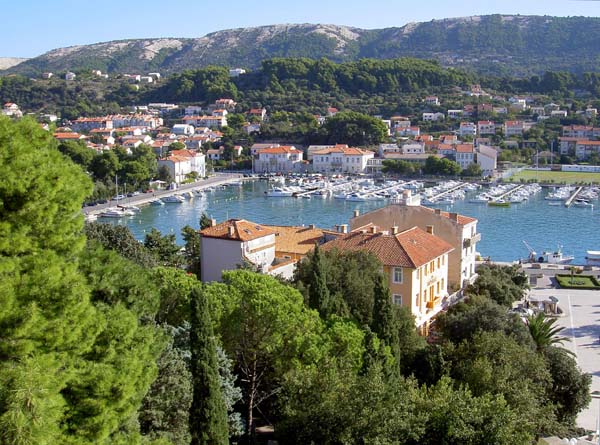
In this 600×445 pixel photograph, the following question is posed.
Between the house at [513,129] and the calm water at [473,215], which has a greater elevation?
the house at [513,129]

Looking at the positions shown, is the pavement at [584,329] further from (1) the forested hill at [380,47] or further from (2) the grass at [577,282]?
(1) the forested hill at [380,47]

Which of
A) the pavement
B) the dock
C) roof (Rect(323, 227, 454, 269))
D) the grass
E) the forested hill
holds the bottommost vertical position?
the dock

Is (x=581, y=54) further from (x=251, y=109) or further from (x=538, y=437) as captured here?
(x=538, y=437)

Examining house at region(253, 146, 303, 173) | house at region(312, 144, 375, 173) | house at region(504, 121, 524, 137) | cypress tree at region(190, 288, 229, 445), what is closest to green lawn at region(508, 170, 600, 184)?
house at region(504, 121, 524, 137)

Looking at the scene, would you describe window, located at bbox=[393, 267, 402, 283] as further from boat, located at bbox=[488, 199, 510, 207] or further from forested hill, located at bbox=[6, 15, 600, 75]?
forested hill, located at bbox=[6, 15, 600, 75]

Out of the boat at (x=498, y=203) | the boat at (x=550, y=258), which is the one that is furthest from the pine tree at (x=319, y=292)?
the boat at (x=498, y=203)

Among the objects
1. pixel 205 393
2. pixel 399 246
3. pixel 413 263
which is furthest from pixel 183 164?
pixel 205 393

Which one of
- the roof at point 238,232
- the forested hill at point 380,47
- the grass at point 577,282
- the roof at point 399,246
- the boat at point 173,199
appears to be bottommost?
the boat at point 173,199
